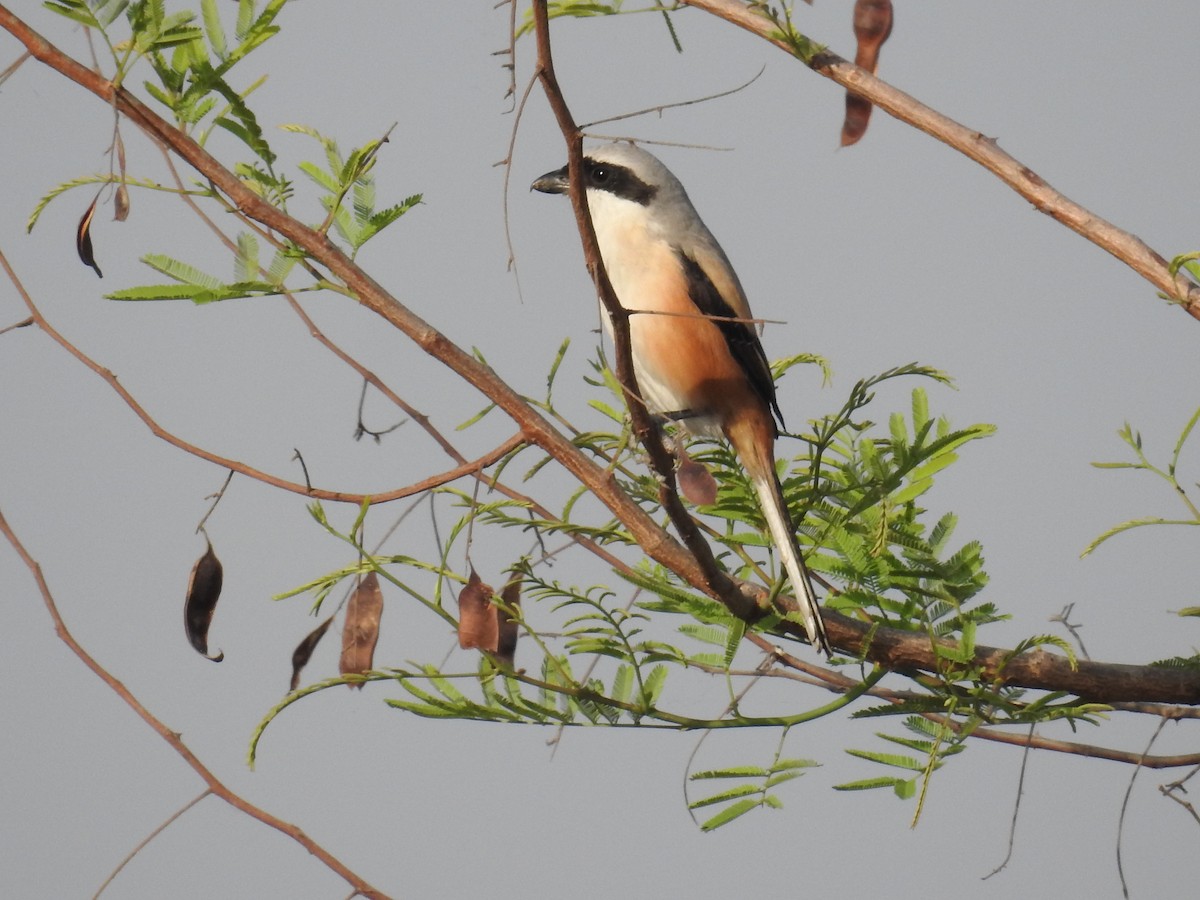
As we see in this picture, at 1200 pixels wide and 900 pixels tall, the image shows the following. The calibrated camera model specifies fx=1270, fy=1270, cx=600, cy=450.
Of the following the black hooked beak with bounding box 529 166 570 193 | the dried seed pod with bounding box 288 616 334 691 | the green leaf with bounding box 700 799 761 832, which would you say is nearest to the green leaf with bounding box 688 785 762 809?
the green leaf with bounding box 700 799 761 832

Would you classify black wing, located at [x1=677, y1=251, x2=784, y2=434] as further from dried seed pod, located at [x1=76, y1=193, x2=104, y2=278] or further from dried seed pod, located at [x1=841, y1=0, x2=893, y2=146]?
dried seed pod, located at [x1=76, y1=193, x2=104, y2=278]

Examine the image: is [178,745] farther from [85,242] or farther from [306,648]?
[85,242]

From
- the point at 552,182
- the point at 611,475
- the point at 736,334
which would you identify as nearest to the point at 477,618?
the point at 611,475

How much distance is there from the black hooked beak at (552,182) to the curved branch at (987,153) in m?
1.01

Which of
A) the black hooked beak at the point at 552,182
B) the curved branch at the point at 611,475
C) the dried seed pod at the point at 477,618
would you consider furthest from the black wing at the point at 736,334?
the dried seed pod at the point at 477,618

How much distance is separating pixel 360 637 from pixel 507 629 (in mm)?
161

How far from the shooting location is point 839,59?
1.54 metres

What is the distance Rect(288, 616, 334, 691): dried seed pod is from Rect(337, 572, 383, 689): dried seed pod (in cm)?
9

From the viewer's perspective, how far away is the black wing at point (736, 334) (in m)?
2.27

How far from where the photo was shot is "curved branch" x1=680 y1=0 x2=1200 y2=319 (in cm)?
128

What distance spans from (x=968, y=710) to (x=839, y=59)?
2.57 feet

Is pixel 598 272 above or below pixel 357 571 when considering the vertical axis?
above

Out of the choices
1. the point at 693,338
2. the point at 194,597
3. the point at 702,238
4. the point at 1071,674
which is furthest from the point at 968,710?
the point at 702,238

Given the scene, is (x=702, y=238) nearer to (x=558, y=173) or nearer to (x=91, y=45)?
(x=558, y=173)
